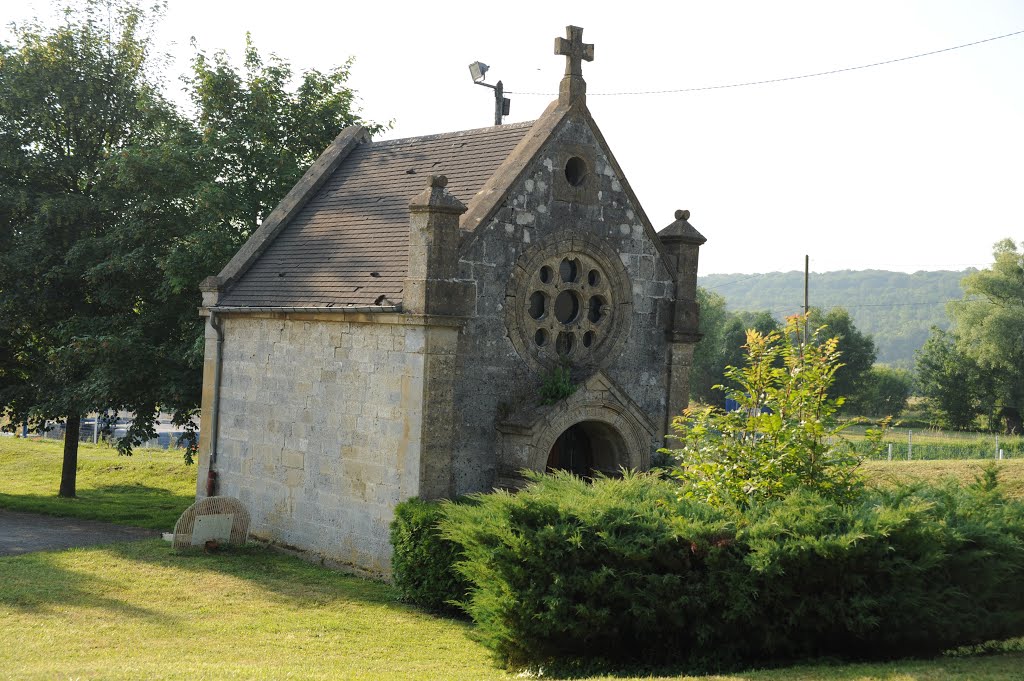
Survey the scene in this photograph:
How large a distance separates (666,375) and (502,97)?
12.1 meters

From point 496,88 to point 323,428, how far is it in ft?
45.1

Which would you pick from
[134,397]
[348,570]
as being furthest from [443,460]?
[134,397]

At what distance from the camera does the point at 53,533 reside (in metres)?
20.2

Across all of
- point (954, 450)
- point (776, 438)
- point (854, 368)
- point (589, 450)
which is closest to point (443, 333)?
point (589, 450)

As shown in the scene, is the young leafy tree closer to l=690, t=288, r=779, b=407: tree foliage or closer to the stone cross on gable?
the stone cross on gable

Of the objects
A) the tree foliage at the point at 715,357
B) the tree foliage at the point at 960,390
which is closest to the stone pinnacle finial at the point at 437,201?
the tree foliage at the point at 960,390

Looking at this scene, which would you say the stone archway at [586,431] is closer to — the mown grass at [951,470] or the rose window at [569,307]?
the rose window at [569,307]

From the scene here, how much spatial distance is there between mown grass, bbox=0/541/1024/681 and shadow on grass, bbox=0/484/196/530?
5.43 metres

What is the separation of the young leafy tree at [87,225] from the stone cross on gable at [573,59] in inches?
364

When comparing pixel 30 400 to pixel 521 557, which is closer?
pixel 521 557

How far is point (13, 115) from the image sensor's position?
78.1 ft

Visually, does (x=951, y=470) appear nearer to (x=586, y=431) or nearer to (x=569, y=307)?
(x=586, y=431)

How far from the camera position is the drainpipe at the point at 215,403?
1880 cm

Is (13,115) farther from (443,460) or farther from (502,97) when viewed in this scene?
(443,460)
